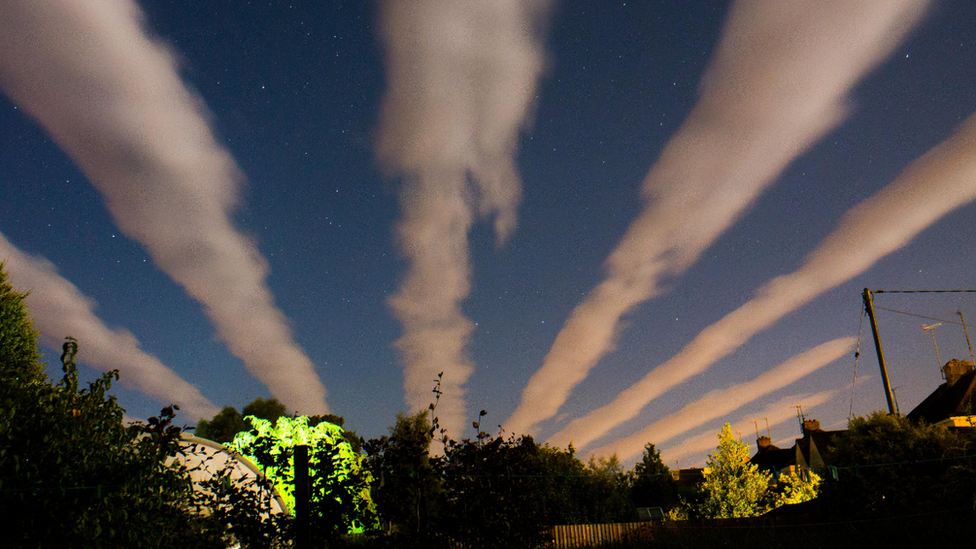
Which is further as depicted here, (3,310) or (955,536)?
(3,310)

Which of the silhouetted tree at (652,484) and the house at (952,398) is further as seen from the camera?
the silhouetted tree at (652,484)

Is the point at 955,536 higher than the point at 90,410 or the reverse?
the reverse

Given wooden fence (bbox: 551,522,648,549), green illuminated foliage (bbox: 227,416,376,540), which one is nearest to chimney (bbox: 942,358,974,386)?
wooden fence (bbox: 551,522,648,549)

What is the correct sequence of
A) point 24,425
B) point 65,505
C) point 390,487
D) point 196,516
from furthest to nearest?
point 390,487 → point 196,516 → point 24,425 → point 65,505

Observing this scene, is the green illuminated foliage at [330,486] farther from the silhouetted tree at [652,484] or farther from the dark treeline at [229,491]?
the silhouetted tree at [652,484]

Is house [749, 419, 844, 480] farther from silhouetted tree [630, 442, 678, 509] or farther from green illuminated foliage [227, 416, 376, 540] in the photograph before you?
green illuminated foliage [227, 416, 376, 540]

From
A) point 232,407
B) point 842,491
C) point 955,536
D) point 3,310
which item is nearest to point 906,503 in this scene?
point 842,491

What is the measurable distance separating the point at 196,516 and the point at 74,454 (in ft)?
5.68

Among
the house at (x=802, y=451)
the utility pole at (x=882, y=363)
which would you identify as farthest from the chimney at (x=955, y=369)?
the utility pole at (x=882, y=363)

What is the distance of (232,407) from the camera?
63.1m

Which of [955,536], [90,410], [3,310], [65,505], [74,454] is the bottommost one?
[955,536]

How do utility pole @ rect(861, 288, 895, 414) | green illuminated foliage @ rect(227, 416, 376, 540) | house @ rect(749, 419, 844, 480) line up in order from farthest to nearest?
1. house @ rect(749, 419, 844, 480)
2. utility pole @ rect(861, 288, 895, 414)
3. green illuminated foliage @ rect(227, 416, 376, 540)

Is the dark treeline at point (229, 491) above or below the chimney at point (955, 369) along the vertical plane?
below

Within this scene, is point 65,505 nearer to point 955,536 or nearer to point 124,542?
point 124,542
